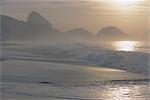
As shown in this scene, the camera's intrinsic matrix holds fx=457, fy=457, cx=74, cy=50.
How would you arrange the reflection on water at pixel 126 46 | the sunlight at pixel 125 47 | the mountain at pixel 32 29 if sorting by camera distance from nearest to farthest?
the sunlight at pixel 125 47 → the reflection on water at pixel 126 46 → the mountain at pixel 32 29

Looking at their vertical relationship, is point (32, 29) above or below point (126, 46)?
above

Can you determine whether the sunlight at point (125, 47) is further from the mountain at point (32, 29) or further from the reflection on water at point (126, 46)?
the mountain at point (32, 29)

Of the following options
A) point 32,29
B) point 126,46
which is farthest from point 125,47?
point 32,29

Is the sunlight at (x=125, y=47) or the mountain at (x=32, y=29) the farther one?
the mountain at (x=32, y=29)

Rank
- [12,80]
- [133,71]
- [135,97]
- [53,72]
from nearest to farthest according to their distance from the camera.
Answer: [135,97]
[12,80]
[53,72]
[133,71]

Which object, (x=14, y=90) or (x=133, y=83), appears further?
(x=133, y=83)

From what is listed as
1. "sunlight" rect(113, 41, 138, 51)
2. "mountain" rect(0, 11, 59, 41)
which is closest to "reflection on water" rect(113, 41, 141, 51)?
"sunlight" rect(113, 41, 138, 51)

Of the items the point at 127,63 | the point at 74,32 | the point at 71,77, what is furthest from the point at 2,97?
the point at 74,32

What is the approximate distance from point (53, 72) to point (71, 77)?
Result: 1.21m

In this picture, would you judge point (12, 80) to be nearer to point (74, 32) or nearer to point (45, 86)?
point (45, 86)

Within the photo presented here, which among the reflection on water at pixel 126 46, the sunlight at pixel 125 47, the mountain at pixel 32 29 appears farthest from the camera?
the mountain at pixel 32 29

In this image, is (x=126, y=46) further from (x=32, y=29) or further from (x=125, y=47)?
(x=32, y=29)

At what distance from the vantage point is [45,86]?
12016mm

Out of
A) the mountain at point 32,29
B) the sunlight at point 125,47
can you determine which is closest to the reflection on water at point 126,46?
the sunlight at point 125,47
